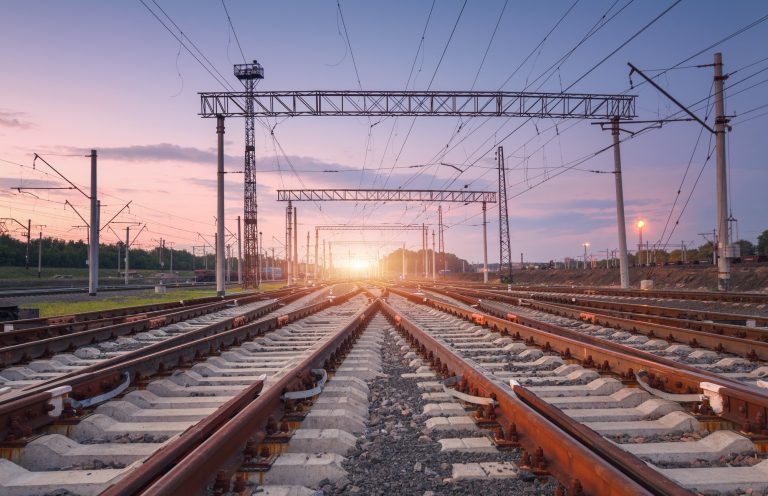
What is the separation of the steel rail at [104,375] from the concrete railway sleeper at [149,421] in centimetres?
6

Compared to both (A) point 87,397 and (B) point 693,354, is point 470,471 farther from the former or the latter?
(B) point 693,354

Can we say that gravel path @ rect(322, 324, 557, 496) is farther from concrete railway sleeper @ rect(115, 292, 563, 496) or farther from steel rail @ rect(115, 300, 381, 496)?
steel rail @ rect(115, 300, 381, 496)

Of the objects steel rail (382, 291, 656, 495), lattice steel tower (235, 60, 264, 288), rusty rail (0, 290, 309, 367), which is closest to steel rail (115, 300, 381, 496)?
steel rail (382, 291, 656, 495)

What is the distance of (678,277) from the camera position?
3500 cm

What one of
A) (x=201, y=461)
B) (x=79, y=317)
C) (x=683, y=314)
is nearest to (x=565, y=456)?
(x=201, y=461)

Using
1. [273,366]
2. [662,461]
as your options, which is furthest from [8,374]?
[662,461]

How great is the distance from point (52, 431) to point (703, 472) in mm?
4604

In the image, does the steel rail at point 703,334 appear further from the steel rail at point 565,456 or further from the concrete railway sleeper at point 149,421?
the concrete railway sleeper at point 149,421

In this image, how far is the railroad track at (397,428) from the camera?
296cm

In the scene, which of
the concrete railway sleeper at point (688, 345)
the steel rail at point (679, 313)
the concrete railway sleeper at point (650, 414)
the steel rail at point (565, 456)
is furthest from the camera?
the steel rail at point (679, 313)

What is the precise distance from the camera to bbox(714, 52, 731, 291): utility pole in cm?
2080

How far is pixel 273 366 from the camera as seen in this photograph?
23.8 feet

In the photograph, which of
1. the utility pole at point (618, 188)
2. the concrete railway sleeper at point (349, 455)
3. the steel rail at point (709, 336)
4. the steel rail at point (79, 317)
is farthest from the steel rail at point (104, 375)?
the utility pole at point (618, 188)

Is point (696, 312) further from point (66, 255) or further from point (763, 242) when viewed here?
point (66, 255)
